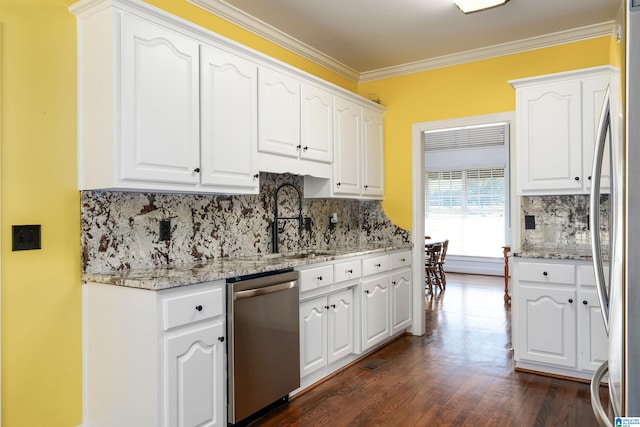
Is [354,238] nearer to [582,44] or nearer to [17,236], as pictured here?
[582,44]

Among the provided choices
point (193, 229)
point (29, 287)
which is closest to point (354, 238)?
point (193, 229)

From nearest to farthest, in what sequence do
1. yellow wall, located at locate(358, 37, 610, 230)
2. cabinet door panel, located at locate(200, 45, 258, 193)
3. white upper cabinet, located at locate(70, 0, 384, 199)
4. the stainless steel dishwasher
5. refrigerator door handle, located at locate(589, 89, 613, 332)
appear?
refrigerator door handle, located at locate(589, 89, 613, 332) < white upper cabinet, located at locate(70, 0, 384, 199) < the stainless steel dishwasher < cabinet door panel, located at locate(200, 45, 258, 193) < yellow wall, located at locate(358, 37, 610, 230)

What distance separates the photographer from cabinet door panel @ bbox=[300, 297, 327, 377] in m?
3.06

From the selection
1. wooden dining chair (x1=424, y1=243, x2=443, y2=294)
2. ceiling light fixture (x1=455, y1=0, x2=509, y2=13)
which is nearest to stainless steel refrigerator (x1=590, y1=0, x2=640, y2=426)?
ceiling light fixture (x1=455, y1=0, x2=509, y2=13)

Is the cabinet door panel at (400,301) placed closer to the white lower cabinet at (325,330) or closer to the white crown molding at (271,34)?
the white lower cabinet at (325,330)

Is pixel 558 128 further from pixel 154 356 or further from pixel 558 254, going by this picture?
pixel 154 356

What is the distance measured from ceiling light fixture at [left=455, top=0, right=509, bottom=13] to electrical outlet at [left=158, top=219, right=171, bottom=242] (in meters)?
2.45

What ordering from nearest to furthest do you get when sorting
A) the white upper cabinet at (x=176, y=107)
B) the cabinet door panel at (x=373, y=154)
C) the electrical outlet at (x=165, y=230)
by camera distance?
1. the white upper cabinet at (x=176, y=107)
2. the electrical outlet at (x=165, y=230)
3. the cabinet door panel at (x=373, y=154)

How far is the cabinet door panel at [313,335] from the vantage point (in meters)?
3.06

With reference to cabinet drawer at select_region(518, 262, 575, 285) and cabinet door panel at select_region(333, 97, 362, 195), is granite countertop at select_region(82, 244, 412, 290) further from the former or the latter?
cabinet drawer at select_region(518, 262, 575, 285)

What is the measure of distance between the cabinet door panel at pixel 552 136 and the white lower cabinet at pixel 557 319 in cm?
66

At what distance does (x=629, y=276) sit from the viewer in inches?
41.6

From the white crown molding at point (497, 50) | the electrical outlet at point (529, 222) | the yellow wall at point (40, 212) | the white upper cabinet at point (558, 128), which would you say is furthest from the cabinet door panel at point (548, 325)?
the yellow wall at point (40, 212)

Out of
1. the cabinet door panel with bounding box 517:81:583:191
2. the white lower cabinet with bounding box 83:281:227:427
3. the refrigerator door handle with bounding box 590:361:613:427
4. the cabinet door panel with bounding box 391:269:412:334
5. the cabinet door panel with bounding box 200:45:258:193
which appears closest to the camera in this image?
the refrigerator door handle with bounding box 590:361:613:427
